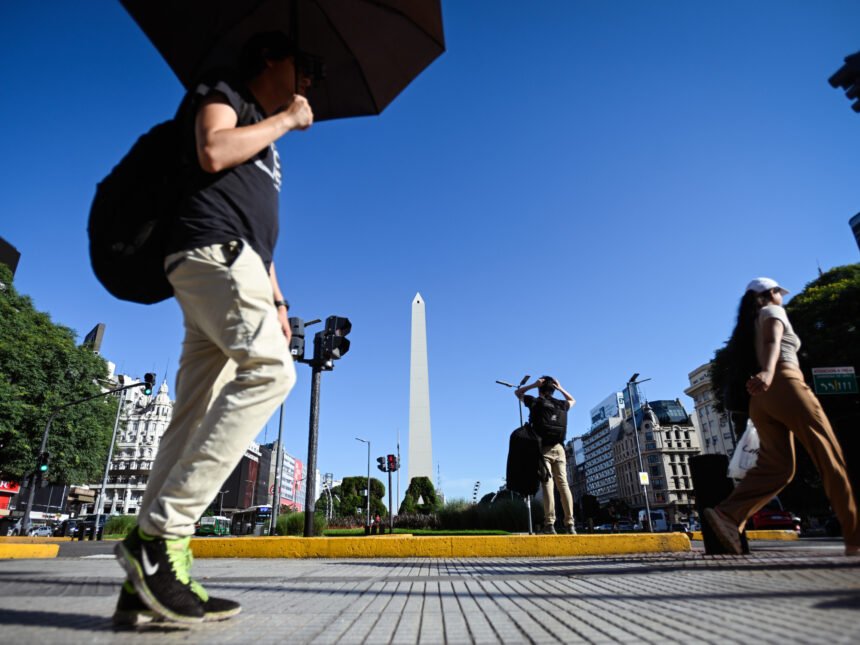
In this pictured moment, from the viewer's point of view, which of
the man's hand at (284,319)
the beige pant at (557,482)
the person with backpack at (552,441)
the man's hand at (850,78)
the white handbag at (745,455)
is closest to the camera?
the man's hand at (284,319)

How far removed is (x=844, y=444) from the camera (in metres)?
3.75

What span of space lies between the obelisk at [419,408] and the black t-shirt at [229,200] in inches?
1156

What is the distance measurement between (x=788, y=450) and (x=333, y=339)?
597cm

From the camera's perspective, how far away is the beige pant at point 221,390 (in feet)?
5.42

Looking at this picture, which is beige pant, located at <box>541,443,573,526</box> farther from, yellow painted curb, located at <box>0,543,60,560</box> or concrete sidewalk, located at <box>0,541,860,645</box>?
yellow painted curb, located at <box>0,543,60,560</box>

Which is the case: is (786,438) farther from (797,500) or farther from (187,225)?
(797,500)

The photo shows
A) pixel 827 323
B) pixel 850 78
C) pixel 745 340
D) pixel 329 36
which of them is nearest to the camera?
pixel 329 36

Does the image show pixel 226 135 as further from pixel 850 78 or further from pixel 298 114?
pixel 850 78

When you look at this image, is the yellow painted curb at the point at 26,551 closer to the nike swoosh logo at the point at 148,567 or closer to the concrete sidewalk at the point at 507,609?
the concrete sidewalk at the point at 507,609

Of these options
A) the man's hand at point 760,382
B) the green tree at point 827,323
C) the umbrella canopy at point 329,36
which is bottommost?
the man's hand at point 760,382

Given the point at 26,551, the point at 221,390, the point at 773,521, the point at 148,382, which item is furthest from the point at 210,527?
the point at 221,390

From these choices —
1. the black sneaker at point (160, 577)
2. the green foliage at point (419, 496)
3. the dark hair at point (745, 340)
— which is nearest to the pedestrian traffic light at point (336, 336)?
the dark hair at point (745, 340)

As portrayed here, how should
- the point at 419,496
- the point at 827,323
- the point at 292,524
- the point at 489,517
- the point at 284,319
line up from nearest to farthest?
the point at 284,319 → the point at 292,524 → the point at 489,517 → the point at 827,323 → the point at 419,496

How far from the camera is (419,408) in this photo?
1225 inches
